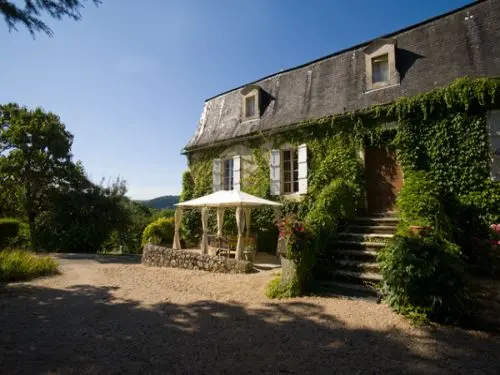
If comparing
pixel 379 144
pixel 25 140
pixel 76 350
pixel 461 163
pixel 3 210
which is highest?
pixel 25 140

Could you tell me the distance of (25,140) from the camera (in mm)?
14086

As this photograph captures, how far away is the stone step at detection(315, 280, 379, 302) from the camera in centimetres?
494

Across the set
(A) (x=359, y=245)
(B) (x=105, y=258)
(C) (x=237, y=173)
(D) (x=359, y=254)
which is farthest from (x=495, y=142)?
(B) (x=105, y=258)

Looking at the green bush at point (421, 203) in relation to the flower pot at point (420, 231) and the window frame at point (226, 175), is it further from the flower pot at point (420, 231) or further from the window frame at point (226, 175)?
the window frame at point (226, 175)

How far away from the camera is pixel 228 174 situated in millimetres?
11805

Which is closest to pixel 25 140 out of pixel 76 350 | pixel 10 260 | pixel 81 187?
pixel 81 187

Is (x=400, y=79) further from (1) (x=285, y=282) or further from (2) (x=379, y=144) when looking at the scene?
(1) (x=285, y=282)

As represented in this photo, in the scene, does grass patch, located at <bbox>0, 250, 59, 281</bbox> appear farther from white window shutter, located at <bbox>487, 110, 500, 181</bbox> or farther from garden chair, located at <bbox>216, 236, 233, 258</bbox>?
white window shutter, located at <bbox>487, 110, 500, 181</bbox>

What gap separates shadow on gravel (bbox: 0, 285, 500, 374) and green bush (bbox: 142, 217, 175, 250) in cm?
867

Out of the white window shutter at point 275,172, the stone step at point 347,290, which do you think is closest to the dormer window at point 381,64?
the white window shutter at point 275,172

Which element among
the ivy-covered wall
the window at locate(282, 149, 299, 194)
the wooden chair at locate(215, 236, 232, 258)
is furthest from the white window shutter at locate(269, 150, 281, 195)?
the wooden chair at locate(215, 236, 232, 258)

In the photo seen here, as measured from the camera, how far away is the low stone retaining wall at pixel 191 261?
7.34 m

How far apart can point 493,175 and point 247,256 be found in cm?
611

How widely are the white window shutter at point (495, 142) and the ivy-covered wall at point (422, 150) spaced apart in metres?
0.11
